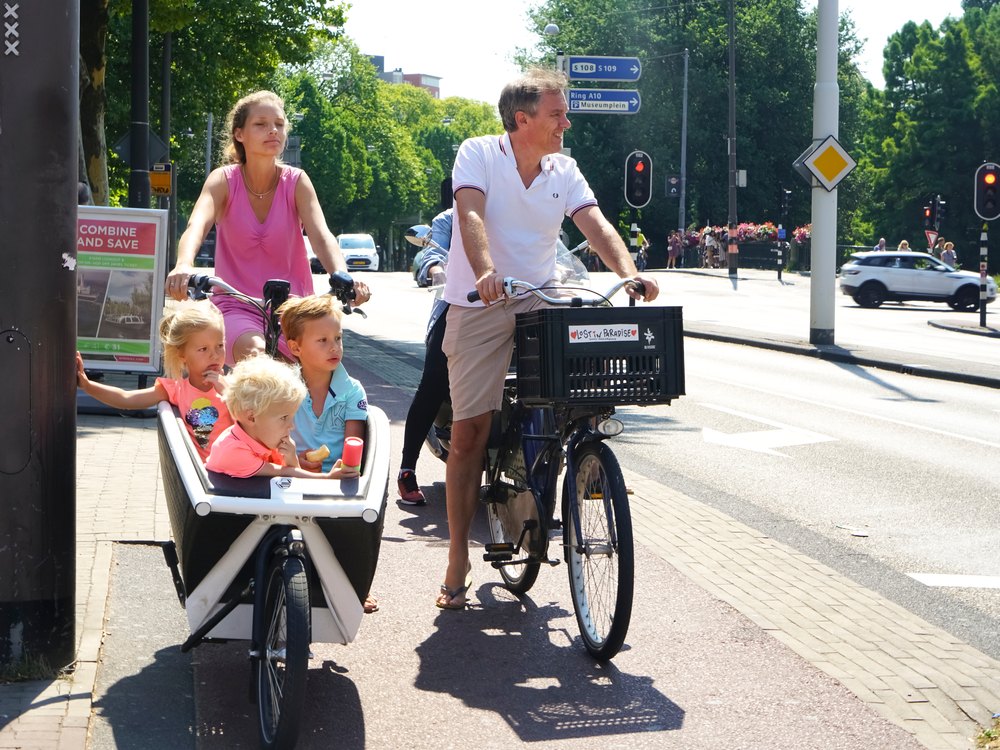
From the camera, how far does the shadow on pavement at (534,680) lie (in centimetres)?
384

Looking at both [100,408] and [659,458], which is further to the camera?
[100,408]

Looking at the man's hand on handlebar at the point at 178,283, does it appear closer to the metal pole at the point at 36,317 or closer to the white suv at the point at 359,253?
the metal pole at the point at 36,317

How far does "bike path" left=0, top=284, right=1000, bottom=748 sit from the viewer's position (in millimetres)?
3756

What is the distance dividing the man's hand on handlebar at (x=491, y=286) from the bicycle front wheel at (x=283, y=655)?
1214 millimetres

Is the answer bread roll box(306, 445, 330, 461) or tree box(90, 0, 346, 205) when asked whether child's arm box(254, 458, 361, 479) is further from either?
tree box(90, 0, 346, 205)

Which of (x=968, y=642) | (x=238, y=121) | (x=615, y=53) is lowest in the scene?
(x=968, y=642)

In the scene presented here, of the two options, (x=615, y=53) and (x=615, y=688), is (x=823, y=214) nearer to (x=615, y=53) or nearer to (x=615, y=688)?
(x=615, y=688)

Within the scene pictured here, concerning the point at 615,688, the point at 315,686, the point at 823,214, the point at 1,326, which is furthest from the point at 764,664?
the point at 823,214

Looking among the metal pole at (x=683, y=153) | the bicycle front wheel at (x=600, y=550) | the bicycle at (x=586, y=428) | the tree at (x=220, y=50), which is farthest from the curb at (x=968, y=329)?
the metal pole at (x=683, y=153)

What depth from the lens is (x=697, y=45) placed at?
207 ft

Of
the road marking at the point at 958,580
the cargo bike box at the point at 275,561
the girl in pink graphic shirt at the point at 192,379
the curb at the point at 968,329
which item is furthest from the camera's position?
the curb at the point at 968,329

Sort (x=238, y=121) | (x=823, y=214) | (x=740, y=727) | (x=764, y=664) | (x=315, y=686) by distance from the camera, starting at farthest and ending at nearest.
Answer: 1. (x=823, y=214)
2. (x=238, y=121)
3. (x=764, y=664)
4. (x=315, y=686)
5. (x=740, y=727)

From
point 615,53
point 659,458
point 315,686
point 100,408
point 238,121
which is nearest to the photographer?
point 315,686

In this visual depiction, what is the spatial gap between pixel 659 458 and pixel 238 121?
5.24 meters
